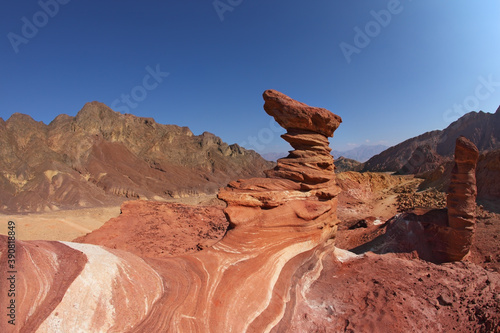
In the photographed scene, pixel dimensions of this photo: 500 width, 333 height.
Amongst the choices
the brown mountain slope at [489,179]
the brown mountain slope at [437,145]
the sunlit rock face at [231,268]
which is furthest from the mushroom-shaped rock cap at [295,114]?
the brown mountain slope at [437,145]

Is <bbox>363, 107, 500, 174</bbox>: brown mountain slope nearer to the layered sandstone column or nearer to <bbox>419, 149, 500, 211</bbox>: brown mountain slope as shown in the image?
<bbox>419, 149, 500, 211</bbox>: brown mountain slope

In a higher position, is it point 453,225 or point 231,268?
point 231,268

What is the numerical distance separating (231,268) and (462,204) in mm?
8437

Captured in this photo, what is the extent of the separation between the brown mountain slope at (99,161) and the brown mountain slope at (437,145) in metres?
38.0

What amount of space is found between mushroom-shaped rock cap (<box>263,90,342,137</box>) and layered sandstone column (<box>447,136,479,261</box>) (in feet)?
15.7

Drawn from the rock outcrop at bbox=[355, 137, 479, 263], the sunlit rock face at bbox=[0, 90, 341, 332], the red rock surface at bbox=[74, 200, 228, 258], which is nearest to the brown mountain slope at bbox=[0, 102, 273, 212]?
the red rock surface at bbox=[74, 200, 228, 258]

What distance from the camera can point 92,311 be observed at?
3258 millimetres

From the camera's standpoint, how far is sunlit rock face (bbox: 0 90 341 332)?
3.30 metres

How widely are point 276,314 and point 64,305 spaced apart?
3292 millimetres

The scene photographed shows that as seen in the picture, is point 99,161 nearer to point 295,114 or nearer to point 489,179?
Answer: point 295,114

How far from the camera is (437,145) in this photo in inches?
2383

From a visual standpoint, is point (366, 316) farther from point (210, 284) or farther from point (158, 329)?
point (158, 329)

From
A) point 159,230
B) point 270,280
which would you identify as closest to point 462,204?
point 270,280

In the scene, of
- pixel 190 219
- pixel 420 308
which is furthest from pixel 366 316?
pixel 190 219
